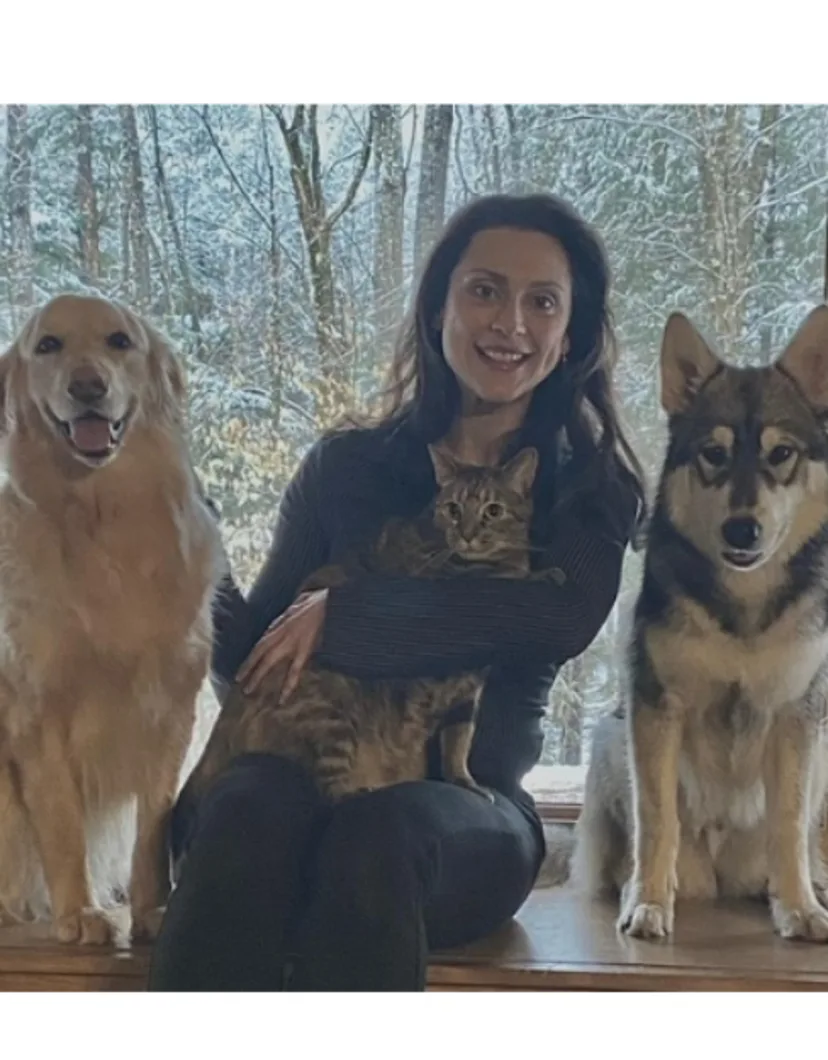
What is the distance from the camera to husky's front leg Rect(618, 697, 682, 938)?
5.87 ft

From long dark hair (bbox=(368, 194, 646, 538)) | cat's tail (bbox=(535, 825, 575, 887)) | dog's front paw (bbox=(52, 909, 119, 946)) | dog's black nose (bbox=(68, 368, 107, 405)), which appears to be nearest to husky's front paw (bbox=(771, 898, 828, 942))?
cat's tail (bbox=(535, 825, 575, 887))

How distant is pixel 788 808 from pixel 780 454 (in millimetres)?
485

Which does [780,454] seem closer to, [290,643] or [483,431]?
[483,431]

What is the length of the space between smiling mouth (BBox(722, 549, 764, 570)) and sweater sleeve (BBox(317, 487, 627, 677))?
16cm

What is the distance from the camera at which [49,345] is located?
184 cm

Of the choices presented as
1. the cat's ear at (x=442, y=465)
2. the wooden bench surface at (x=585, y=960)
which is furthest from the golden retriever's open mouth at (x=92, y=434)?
the wooden bench surface at (x=585, y=960)

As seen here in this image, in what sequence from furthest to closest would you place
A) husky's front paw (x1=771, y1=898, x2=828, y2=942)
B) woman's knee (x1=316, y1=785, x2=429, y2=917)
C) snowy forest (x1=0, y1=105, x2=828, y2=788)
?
snowy forest (x1=0, y1=105, x2=828, y2=788) → husky's front paw (x1=771, y1=898, x2=828, y2=942) → woman's knee (x1=316, y1=785, x2=429, y2=917)

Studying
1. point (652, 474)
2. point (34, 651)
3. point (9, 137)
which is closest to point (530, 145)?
point (652, 474)

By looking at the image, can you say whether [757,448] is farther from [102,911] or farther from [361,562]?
[102,911]

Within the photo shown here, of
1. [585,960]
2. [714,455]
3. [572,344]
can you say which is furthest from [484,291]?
[585,960]

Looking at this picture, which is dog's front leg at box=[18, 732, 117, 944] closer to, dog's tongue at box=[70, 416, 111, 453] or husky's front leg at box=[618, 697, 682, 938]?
dog's tongue at box=[70, 416, 111, 453]

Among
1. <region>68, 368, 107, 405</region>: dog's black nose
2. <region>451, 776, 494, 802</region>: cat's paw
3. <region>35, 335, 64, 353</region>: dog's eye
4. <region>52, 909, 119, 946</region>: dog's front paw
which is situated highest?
<region>35, 335, 64, 353</region>: dog's eye

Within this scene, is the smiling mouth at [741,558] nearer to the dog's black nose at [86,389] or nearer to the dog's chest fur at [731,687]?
the dog's chest fur at [731,687]

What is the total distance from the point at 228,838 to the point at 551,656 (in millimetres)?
509
